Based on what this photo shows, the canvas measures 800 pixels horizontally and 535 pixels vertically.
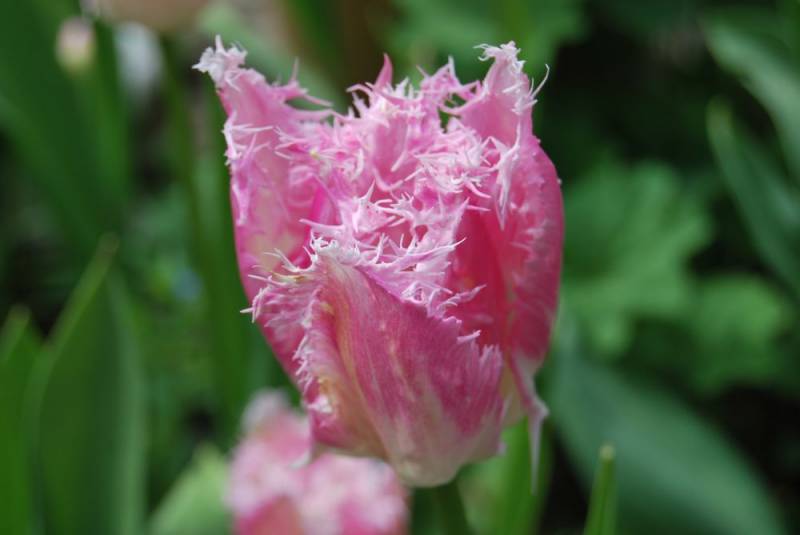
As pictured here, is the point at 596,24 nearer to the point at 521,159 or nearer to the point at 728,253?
the point at 728,253

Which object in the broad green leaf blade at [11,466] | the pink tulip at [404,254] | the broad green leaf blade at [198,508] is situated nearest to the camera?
the pink tulip at [404,254]

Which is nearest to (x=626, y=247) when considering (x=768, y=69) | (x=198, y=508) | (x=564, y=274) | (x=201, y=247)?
(x=564, y=274)

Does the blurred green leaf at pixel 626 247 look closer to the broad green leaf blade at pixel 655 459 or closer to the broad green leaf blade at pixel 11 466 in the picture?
the broad green leaf blade at pixel 655 459

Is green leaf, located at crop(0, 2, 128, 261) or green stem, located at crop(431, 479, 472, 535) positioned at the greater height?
green stem, located at crop(431, 479, 472, 535)

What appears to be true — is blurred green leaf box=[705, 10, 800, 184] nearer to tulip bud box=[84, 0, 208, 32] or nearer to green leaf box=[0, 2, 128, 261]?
tulip bud box=[84, 0, 208, 32]

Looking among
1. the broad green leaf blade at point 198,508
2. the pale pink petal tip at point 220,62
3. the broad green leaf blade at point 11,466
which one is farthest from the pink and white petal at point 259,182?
the broad green leaf blade at point 198,508

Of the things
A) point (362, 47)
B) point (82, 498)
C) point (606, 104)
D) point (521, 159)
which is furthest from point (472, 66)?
point (521, 159)

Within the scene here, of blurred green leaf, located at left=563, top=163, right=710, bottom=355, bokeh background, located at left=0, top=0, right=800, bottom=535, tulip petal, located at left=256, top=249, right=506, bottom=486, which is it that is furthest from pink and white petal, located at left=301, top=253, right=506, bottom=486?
blurred green leaf, located at left=563, top=163, right=710, bottom=355
